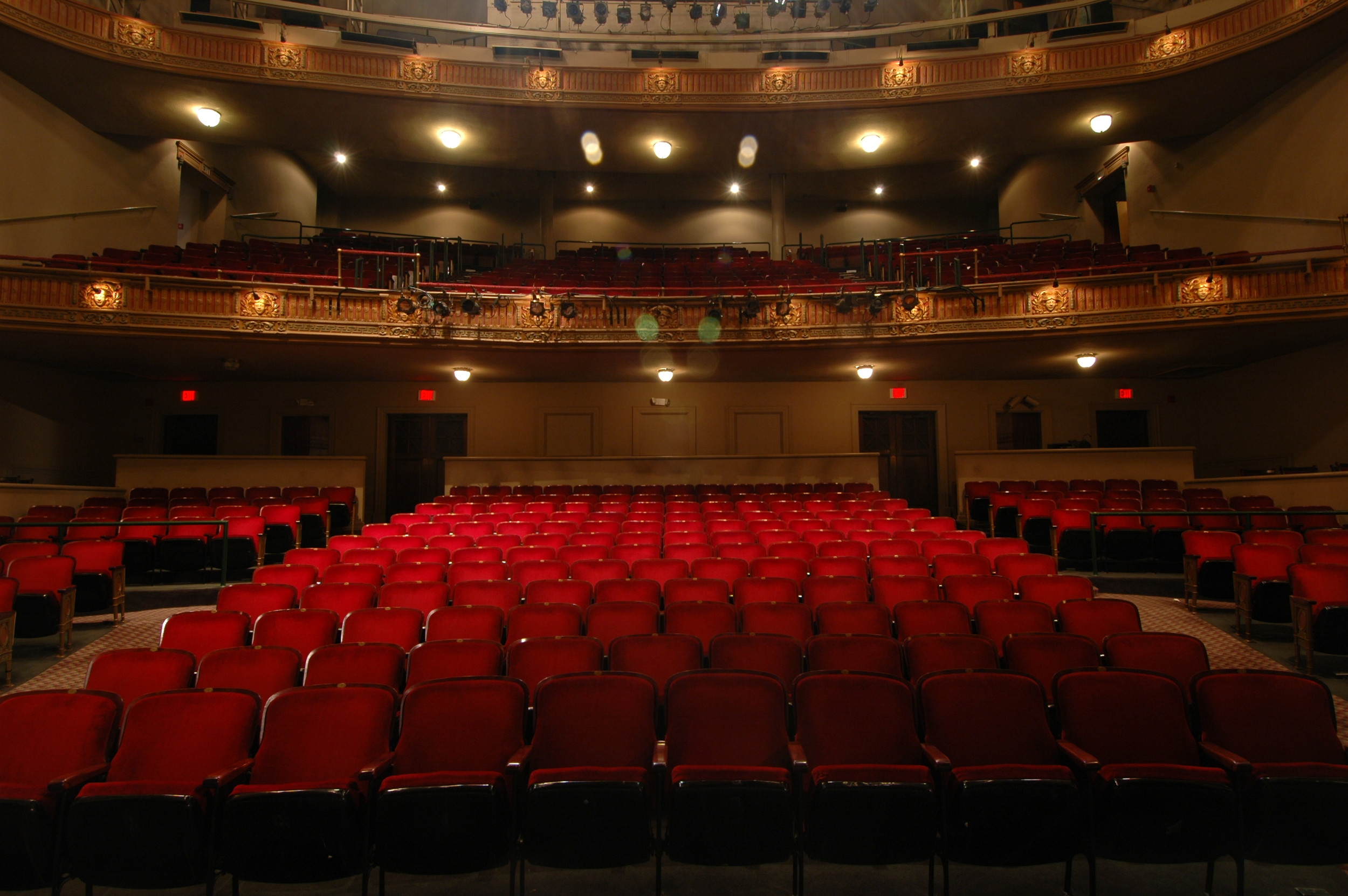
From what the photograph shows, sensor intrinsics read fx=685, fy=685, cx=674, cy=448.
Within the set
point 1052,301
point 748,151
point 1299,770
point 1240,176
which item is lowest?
point 1299,770

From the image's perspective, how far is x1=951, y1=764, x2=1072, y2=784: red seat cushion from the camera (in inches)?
84.8

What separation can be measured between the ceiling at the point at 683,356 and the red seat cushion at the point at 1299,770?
6.72 m

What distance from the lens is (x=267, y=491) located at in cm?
883

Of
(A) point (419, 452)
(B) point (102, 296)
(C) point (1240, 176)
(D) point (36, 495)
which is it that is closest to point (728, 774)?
(B) point (102, 296)

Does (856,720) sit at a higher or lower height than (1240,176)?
lower

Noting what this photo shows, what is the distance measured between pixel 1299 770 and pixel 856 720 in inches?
54.5

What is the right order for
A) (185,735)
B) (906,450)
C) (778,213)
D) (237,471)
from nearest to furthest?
(185,735) < (237,471) < (906,450) < (778,213)

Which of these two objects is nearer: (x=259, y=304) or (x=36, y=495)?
(x=36, y=495)

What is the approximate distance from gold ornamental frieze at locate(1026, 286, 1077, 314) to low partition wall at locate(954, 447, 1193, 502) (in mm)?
2259

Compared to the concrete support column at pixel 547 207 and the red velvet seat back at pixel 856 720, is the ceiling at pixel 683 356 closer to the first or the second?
the concrete support column at pixel 547 207

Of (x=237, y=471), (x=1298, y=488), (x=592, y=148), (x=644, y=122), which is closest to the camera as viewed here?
(x=1298, y=488)

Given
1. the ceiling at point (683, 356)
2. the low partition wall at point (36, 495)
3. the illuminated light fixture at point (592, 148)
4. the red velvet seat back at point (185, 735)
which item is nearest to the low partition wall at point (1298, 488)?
the ceiling at point (683, 356)

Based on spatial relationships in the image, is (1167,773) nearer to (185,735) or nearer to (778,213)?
(185,735)

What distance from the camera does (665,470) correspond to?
10.2m
